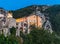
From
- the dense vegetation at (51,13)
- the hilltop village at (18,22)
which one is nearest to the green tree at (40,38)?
the hilltop village at (18,22)

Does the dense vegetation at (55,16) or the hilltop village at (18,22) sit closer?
the hilltop village at (18,22)

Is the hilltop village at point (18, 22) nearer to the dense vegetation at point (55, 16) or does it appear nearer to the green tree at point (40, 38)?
the green tree at point (40, 38)

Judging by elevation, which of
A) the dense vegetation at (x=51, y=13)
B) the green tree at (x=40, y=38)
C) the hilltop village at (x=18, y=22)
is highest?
the dense vegetation at (x=51, y=13)

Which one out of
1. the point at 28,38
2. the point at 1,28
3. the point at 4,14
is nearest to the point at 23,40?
the point at 28,38

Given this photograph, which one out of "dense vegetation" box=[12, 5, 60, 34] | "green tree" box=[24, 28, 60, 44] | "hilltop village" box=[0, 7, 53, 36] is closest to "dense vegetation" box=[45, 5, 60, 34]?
"dense vegetation" box=[12, 5, 60, 34]

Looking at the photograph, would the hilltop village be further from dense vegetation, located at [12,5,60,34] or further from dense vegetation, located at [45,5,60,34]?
dense vegetation, located at [12,5,60,34]

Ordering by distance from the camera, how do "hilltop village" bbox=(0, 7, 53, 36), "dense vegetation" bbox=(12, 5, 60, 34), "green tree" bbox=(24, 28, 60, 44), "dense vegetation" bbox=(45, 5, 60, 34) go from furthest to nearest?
"dense vegetation" bbox=(12, 5, 60, 34), "dense vegetation" bbox=(45, 5, 60, 34), "hilltop village" bbox=(0, 7, 53, 36), "green tree" bbox=(24, 28, 60, 44)

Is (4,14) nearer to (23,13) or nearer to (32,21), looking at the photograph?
(32,21)

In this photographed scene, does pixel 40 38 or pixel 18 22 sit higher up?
pixel 18 22

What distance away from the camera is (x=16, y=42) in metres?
25.5

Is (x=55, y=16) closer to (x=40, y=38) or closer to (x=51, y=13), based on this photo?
(x=51, y=13)

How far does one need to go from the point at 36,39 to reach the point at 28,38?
1522 mm

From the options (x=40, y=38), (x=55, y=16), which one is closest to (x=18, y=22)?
(x=40, y=38)

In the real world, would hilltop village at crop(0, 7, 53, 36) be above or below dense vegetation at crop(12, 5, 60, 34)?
below
